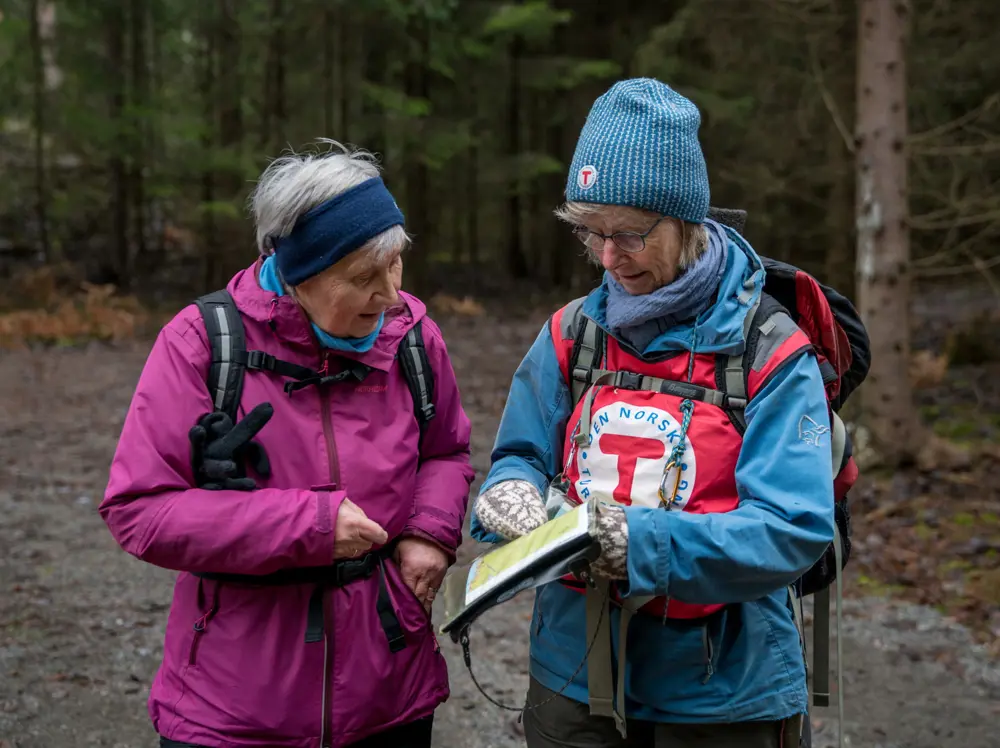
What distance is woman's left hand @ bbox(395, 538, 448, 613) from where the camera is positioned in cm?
273

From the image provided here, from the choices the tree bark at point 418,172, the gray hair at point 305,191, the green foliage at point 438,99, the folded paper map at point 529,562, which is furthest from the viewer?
the tree bark at point 418,172

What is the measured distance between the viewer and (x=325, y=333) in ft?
8.64

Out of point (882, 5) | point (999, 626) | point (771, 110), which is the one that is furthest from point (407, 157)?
point (999, 626)

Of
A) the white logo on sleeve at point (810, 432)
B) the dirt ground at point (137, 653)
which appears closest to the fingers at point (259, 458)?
the white logo on sleeve at point (810, 432)

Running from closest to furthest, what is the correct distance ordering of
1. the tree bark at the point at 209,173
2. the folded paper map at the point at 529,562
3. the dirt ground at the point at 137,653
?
the folded paper map at the point at 529,562
the dirt ground at the point at 137,653
the tree bark at the point at 209,173

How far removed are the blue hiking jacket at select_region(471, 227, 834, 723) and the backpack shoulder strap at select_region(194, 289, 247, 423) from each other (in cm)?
66

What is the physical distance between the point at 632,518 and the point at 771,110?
15020 mm

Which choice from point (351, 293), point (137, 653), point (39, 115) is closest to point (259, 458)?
point (351, 293)

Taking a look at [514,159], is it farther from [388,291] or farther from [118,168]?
[388,291]

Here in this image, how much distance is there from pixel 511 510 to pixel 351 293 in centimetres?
68

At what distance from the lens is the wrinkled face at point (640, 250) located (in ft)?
8.10

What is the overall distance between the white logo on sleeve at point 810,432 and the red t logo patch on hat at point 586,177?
0.73 m

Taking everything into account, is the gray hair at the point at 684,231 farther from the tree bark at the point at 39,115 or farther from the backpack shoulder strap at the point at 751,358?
the tree bark at the point at 39,115

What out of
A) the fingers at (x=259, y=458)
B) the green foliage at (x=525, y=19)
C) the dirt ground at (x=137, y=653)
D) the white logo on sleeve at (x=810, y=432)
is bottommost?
the dirt ground at (x=137, y=653)
